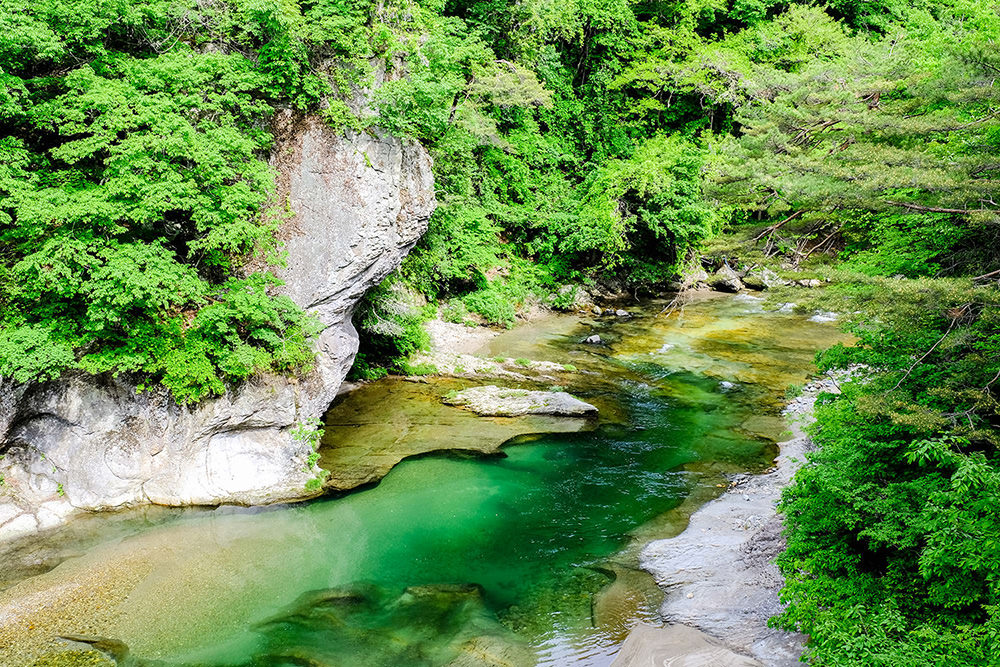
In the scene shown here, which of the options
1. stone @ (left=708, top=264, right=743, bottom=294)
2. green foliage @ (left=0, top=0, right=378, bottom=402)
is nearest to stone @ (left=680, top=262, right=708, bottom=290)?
stone @ (left=708, top=264, right=743, bottom=294)

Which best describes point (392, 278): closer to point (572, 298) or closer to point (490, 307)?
point (490, 307)

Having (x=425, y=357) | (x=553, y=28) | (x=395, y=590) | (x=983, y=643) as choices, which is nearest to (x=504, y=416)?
(x=425, y=357)

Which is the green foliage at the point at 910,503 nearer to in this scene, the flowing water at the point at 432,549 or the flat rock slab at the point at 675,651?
the flat rock slab at the point at 675,651

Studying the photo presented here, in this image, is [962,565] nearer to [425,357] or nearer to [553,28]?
[425,357]

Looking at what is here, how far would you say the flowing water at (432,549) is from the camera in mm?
7375

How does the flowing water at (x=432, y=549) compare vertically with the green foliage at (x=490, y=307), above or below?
below

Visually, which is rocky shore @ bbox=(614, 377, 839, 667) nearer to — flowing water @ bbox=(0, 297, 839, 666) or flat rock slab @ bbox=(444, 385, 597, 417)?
flowing water @ bbox=(0, 297, 839, 666)

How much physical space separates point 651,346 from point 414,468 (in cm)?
1055

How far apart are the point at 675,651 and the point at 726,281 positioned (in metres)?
22.7

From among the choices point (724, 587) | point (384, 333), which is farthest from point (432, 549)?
point (384, 333)

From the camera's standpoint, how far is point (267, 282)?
10984 millimetres

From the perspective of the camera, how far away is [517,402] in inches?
559

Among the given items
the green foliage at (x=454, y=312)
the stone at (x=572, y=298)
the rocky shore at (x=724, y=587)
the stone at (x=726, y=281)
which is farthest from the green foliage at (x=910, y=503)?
the stone at (x=726, y=281)

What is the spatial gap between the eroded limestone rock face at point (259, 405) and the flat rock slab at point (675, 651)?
6305 mm
